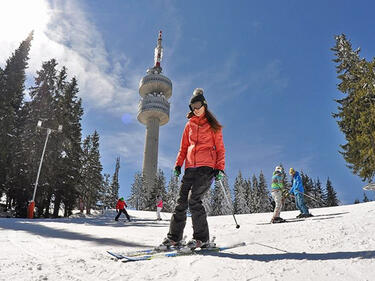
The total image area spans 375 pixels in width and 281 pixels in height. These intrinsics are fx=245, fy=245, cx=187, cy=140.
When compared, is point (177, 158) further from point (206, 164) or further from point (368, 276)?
point (368, 276)

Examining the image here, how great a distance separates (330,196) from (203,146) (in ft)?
190

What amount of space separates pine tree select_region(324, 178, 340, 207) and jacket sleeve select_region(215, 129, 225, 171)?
56.2 m

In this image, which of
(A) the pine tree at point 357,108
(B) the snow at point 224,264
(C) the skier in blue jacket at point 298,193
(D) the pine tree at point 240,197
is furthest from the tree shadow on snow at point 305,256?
(D) the pine tree at point 240,197

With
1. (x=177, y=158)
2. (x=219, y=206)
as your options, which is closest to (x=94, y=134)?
(x=219, y=206)

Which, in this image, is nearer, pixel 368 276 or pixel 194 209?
pixel 368 276

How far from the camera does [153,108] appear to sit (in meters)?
77.2

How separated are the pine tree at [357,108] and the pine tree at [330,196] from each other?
108 ft

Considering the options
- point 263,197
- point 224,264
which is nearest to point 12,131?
point 224,264

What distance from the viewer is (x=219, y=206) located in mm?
54562

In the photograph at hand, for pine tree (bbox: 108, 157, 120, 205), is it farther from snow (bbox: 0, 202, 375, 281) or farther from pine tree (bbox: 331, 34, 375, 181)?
snow (bbox: 0, 202, 375, 281)

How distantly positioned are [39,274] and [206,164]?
2.42 meters

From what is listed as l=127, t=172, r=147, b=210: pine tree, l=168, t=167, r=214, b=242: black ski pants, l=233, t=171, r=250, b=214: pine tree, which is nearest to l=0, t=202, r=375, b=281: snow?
l=168, t=167, r=214, b=242: black ski pants

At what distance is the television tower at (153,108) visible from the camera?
72000mm

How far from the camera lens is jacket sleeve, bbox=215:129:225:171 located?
390 centimetres
